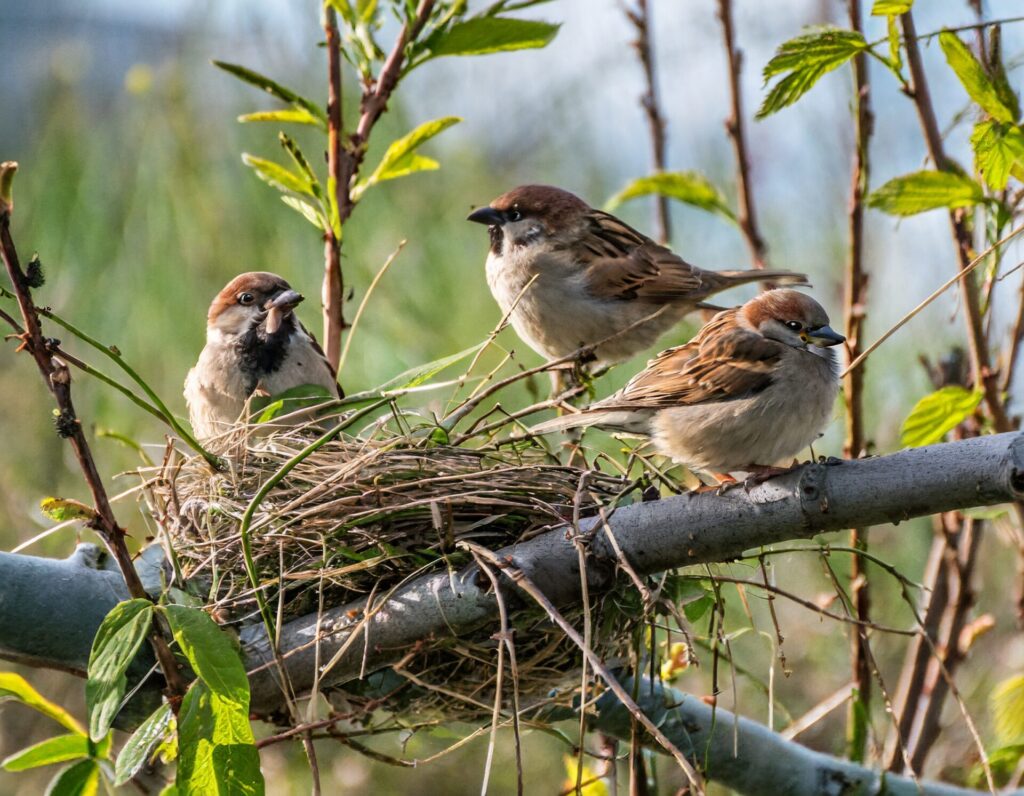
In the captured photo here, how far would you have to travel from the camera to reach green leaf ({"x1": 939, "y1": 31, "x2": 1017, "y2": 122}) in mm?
1729

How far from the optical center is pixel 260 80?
7.41 feet

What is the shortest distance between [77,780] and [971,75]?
1563 mm

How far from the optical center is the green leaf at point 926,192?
1.91m

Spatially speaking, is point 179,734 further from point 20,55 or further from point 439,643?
point 20,55

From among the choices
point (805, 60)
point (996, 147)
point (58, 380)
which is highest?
point (805, 60)

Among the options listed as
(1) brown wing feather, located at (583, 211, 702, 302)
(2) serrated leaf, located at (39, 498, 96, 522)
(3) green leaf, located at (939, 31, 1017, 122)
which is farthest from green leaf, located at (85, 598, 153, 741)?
(1) brown wing feather, located at (583, 211, 702, 302)

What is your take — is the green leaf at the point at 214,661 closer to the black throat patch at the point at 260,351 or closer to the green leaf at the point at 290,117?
the green leaf at the point at 290,117

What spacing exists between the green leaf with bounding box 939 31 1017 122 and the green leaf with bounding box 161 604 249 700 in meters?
1.24

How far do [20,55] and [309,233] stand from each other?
1340 millimetres

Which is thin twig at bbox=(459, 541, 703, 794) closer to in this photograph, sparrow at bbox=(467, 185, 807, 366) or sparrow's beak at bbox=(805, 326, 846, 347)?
sparrow's beak at bbox=(805, 326, 846, 347)

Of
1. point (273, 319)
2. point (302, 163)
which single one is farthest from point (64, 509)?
point (273, 319)

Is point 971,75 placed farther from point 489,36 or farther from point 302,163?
point 302,163

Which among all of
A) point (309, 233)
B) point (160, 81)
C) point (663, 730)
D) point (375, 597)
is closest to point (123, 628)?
point (375, 597)

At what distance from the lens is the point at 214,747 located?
4.77ft
